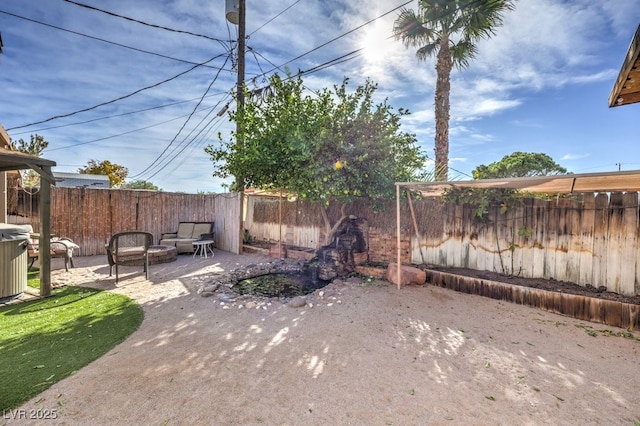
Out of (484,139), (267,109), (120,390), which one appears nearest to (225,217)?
(267,109)

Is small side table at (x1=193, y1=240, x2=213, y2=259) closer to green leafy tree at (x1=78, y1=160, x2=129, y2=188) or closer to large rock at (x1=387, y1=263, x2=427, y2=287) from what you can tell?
large rock at (x1=387, y1=263, x2=427, y2=287)

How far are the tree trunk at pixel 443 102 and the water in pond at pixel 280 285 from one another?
5283 mm

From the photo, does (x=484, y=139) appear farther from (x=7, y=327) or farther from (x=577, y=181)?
(x=7, y=327)

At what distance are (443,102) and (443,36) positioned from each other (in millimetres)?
1942

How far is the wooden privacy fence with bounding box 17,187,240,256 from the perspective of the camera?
8633 mm

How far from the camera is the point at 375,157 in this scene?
619 centimetres

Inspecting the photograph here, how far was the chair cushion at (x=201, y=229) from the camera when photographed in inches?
389

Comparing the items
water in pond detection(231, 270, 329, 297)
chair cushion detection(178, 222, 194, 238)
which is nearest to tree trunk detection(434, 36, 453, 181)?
water in pond detection(231, 270, 329, 297)

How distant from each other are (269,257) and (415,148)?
551cm

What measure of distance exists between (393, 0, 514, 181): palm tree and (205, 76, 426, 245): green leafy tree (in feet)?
8.19

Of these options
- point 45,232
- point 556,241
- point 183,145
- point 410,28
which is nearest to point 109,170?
point 183,145

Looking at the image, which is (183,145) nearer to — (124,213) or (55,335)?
(124,213)

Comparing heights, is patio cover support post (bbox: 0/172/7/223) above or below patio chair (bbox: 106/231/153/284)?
above

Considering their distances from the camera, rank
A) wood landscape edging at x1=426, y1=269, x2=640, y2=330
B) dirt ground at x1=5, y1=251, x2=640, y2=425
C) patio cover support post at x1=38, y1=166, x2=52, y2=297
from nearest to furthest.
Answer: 1. dirt ground at x1=5, y1=251, x2=640, y2=425
2. wood landscape edging at x1=426, y1=269, x2=640, y2=330
3. patio cover support post at x1=38, y1=166, x2=52, y2=297
